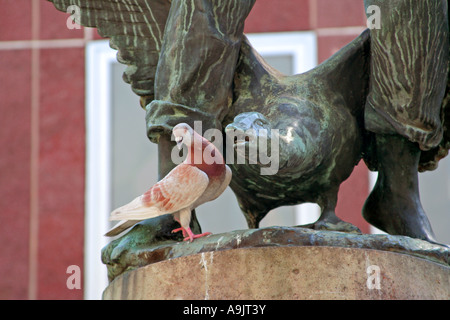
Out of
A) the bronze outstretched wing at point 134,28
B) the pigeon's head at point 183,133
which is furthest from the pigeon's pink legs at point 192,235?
the bronze outstretched wing at point 134,28

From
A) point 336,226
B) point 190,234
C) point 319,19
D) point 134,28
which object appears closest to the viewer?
point 190,234

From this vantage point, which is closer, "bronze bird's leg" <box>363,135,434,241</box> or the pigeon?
the pigeon

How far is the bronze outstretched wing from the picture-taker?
4230mm

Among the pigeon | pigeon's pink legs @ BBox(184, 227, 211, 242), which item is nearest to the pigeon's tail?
the pigeon

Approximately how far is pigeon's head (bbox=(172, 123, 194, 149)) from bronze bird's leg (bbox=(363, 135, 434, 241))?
87 cm

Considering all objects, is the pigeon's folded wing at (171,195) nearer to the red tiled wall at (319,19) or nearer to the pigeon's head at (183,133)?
the pigeon's head at (183,133)

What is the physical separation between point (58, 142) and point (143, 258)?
18.4 ft

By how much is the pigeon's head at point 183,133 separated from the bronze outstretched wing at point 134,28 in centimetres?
78

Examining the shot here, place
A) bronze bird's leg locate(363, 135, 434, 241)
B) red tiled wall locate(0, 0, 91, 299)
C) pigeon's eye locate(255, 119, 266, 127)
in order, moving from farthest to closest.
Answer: red tiled wall locate(0, 0, 91, 299)
bronze bird's leg locate(363, 135, 434, 241)
pigeon's eye locate(255, 119, 266, 127)

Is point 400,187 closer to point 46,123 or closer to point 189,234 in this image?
point 189,234

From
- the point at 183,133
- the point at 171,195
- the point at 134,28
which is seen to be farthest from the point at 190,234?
the point at 134,28

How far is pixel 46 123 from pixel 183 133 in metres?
5.90

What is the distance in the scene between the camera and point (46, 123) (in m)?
9.20

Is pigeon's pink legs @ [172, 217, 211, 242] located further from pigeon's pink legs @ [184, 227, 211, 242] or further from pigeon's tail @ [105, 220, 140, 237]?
pigeon's tail @ [105, 220, 140, 237]
